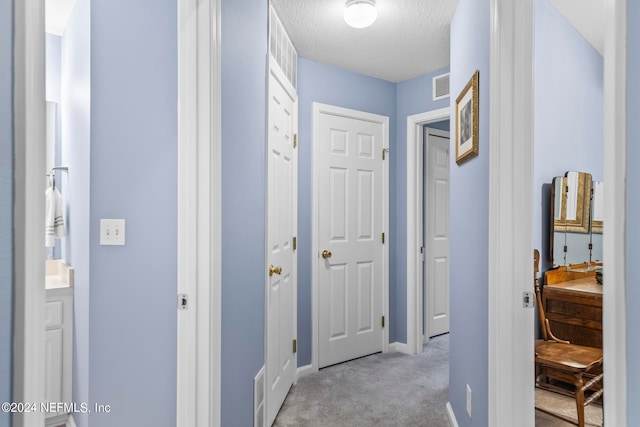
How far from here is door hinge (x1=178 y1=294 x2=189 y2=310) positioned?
1578 millimetres

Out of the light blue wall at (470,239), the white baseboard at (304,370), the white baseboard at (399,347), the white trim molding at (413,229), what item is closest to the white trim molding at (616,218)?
the light blue wall at (470,239)

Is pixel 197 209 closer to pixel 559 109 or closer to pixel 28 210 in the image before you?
pixel 28 210

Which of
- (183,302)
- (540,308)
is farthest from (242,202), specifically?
(540,308)

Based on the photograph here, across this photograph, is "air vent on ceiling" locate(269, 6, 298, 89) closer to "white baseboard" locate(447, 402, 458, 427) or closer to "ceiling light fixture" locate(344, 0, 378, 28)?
"ceiling light fixture" locate(344, 0, 378, 28)

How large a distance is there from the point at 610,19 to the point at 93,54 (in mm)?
1754

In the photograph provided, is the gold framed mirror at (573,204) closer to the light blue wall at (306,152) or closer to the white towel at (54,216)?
the light blue wall at (306,152)

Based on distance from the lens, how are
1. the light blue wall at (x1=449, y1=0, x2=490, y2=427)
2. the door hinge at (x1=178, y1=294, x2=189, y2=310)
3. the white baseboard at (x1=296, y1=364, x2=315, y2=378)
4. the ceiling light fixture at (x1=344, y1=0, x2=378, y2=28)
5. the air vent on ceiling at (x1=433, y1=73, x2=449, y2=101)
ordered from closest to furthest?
1. the door hinge at (x1=178, y1=294, x2=189, y2=310)
2. the light blue wall at (x1=449, y1=0, x2=490, y2=427)
3. the ceiling light fixture at (x1=344, y1=0, x2=378, y2=28)
4. the white baseboard at (x1=296, y1=364, x2=315, y2=378)
5. the air vent on ceiling at (x1=433, y1=73, x2=449, y2=101)

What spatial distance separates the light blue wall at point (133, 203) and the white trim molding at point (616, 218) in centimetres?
148

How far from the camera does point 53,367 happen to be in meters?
2.20

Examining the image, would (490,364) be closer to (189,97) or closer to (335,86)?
(189,97)

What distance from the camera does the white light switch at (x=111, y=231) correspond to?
1675mm

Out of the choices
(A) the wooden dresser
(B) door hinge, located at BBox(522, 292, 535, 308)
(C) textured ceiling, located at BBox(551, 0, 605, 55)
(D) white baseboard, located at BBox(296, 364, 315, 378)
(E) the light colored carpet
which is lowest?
(E) the light colored carpet

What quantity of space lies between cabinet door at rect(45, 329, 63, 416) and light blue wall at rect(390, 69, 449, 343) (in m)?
2.66

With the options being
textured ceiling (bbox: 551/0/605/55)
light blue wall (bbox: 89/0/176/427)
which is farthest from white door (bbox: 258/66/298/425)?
textured ceiling (bbox: 551/0/605/55)
